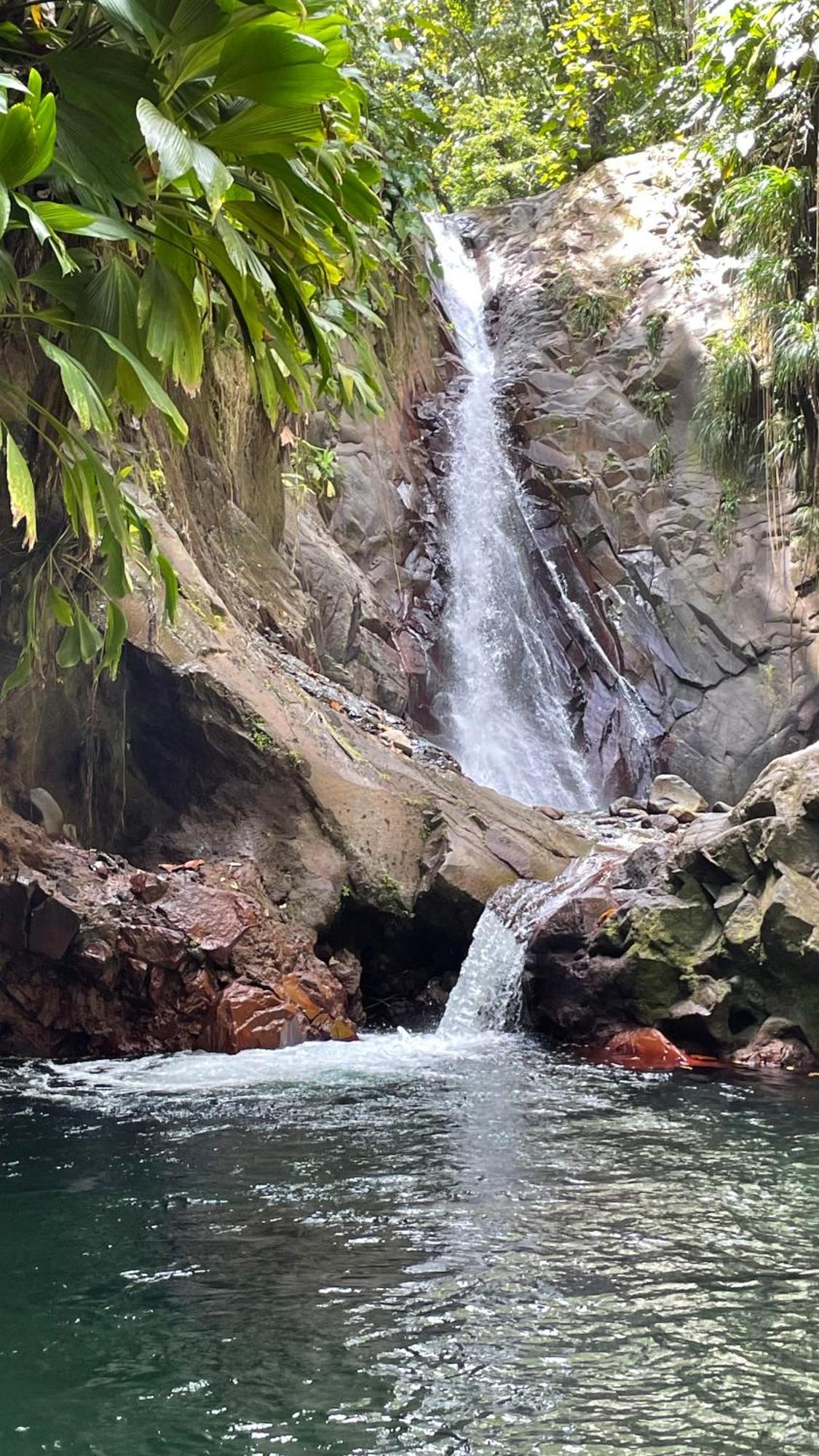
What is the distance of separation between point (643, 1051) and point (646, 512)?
1057cm

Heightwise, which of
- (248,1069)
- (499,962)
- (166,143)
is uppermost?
(166,143)

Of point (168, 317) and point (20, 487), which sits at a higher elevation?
point (168, 317)

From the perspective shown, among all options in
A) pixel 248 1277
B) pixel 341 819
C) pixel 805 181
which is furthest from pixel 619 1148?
pixel 805 181

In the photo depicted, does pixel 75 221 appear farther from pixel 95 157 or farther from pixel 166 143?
pixel 95 157

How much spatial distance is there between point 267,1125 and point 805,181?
13.7m

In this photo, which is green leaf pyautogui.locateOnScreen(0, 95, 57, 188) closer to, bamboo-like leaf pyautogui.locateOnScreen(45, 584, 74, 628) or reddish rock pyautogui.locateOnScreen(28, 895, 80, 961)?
bamboo-like leaf pyautogui.locateOnScreen(45, 584, 74, 628)

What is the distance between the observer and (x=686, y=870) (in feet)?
26.7

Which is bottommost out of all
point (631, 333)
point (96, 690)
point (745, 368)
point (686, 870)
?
point (686, 870)

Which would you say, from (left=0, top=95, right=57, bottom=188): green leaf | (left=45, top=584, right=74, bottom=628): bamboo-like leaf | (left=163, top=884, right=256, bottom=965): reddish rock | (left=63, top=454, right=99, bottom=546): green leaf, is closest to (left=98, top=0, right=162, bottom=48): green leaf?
(left=0, top=95, right=57, bottom=188): green leaf

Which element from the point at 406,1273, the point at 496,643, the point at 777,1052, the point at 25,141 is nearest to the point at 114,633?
the point at 25,141

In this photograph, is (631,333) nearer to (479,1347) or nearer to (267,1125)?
(267,1125)

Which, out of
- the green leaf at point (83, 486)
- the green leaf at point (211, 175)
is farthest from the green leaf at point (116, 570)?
the green leaf at point (211, 175)

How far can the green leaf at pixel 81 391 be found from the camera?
4.03 metres

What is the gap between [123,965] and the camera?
7.31 metres
